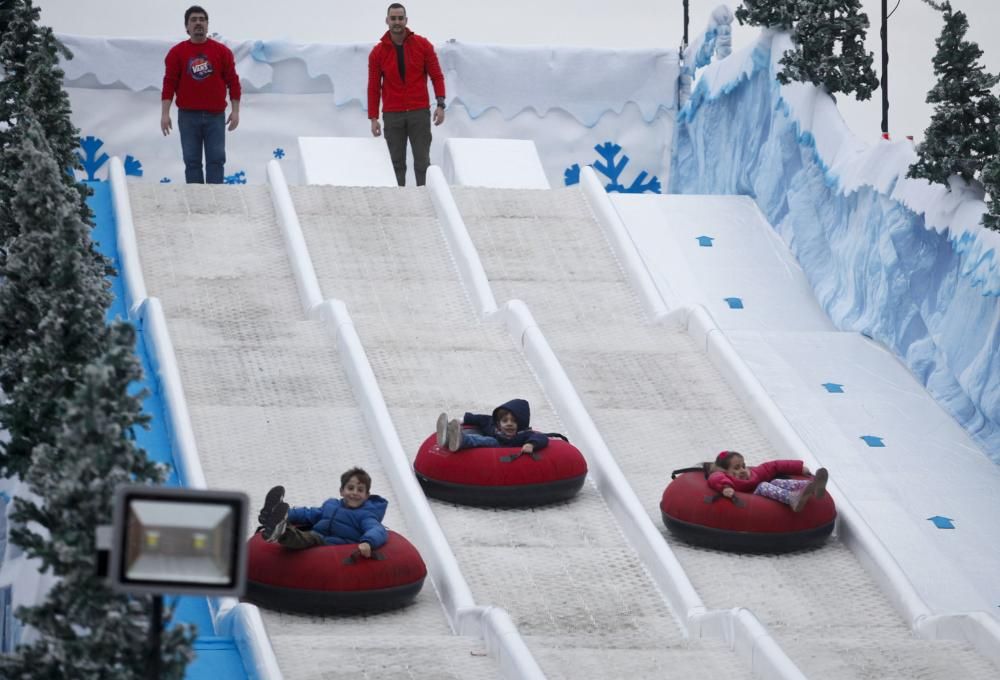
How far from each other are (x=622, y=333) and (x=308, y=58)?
4.79m

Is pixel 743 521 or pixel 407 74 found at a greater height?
pixel 407 74

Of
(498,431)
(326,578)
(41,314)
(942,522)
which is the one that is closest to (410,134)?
(498,431)

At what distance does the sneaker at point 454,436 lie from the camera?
807cm

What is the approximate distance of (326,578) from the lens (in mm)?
7027

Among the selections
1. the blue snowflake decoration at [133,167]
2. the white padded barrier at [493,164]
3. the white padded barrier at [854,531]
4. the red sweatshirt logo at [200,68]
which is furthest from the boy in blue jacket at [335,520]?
the blue snowflake decoration at [133,167]

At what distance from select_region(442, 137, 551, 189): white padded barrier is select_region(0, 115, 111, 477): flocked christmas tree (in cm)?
626

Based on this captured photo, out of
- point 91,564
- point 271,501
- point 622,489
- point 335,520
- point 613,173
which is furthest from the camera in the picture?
point 613,173

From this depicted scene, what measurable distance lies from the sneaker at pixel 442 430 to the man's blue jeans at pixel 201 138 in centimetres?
461

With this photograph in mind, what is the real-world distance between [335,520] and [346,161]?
236 inches

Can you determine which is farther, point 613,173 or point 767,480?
point 613,173

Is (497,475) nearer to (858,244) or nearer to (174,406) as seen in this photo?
(174,406)

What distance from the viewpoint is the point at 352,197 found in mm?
11500

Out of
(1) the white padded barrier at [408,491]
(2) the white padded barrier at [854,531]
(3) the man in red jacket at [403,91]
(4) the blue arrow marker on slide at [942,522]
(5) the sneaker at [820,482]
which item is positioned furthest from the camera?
(3) the man in red jacket at [403,91]

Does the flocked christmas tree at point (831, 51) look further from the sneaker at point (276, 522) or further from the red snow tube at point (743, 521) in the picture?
the sneaker at point (276, 522)
